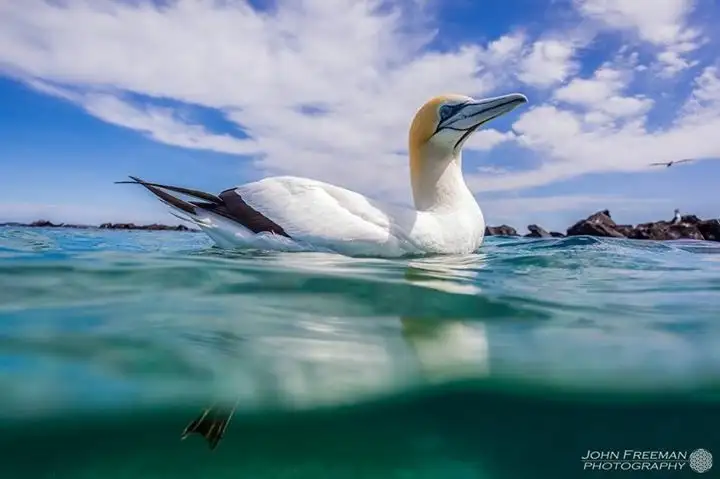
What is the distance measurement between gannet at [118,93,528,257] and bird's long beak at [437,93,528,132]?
0.01 meters

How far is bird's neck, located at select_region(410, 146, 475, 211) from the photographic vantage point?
808 centimetres

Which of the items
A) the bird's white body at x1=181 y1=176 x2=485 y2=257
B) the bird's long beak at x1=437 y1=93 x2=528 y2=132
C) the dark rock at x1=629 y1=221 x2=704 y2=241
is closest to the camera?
the bird's white body at x1=181 y1=176 x2=485 y2=257

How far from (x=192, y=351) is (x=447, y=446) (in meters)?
1.71

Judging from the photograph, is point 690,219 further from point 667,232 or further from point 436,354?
point 436,354

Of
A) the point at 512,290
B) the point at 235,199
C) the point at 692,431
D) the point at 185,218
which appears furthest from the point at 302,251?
the point at 692,431

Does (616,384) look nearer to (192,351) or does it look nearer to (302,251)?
(192,351)

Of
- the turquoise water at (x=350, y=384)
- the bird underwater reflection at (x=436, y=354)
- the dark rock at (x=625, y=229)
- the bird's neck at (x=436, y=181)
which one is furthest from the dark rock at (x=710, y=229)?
the bird underwater reflection at (x=436, y=354)

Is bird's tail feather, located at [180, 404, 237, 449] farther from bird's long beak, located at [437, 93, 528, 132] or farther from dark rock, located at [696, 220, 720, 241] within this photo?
dark rock, located at [696, 220, 720, 241]

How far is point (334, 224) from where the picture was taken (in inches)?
255

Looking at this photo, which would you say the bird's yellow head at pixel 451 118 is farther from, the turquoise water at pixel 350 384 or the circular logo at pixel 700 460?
the circular logo at pixel 700 460

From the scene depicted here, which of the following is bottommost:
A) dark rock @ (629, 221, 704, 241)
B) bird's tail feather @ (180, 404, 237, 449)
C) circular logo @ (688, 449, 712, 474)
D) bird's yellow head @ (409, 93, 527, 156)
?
circular logo @ (688, 449, 712, 474)

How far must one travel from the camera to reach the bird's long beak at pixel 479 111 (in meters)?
7.66

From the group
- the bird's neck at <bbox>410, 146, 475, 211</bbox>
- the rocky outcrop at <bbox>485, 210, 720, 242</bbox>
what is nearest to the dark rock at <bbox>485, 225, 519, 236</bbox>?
the rocky outcrop at <bbox>485, 210, 720, 242</bbox>

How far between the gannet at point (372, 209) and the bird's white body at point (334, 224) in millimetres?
11
